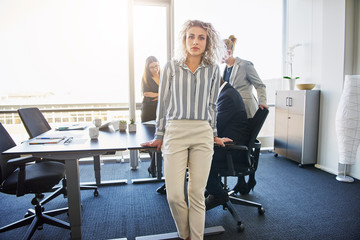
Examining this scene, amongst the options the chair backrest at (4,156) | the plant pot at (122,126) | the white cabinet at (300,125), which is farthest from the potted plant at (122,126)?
the white cabinet at (300,125)

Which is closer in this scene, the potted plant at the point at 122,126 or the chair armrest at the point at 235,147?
the chair armrest at the point at 235,147

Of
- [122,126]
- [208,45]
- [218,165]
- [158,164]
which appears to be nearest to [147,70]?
[122,126]

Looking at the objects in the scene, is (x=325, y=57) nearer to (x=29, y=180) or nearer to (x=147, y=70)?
(x=147, y=70)

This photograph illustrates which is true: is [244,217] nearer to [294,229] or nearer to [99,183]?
[294,229]

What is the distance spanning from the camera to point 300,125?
406 centimetres

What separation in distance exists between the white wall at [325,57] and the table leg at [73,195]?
348 centimetres

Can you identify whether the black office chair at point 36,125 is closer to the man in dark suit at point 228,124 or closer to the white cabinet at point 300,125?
the man in dark suit at point 228,124

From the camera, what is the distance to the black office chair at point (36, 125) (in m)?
2.54

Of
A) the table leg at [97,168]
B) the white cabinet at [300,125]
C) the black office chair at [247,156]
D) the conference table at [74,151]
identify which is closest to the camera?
the conference table at [74,151]

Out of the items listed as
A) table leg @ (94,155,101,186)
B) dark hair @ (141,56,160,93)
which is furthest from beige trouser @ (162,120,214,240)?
dark hair @ (141,56,160,93)

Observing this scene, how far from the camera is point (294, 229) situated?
2.27 m

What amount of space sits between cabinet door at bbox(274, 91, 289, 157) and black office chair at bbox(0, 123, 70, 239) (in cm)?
357

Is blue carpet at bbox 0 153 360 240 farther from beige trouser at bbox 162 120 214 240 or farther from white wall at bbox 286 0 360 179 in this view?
beige trouser at bbox 162 120 214 240

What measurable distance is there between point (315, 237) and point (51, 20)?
4295 mm
